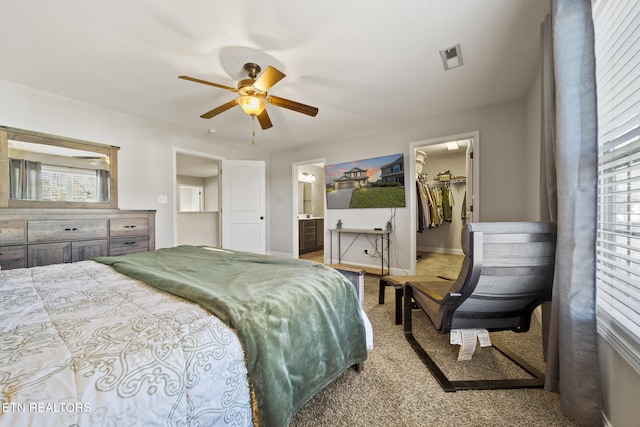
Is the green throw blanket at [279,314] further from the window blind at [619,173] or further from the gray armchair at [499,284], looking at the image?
the window blind at [619,173]

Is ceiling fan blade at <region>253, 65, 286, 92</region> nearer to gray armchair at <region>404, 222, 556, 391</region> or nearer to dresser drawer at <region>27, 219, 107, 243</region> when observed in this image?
gray armchair at <region>404, 222, 556, 391</region>

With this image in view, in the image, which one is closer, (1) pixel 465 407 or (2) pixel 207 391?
(2) pixel 207 391

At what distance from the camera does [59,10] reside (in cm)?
171

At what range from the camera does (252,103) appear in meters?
2.32

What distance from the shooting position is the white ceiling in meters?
1.71

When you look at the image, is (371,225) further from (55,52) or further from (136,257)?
(55,52)

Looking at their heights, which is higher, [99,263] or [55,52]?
[55,52]

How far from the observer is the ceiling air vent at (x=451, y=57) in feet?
6.90

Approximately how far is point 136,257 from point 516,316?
2.73m

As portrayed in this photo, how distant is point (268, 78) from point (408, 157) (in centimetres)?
258

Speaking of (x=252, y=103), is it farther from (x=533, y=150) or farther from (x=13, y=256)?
(x=533, y=150)

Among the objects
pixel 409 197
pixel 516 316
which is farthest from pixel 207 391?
pixel 409 197

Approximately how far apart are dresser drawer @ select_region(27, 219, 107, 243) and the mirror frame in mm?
466

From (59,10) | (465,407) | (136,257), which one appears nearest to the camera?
(465,407)
